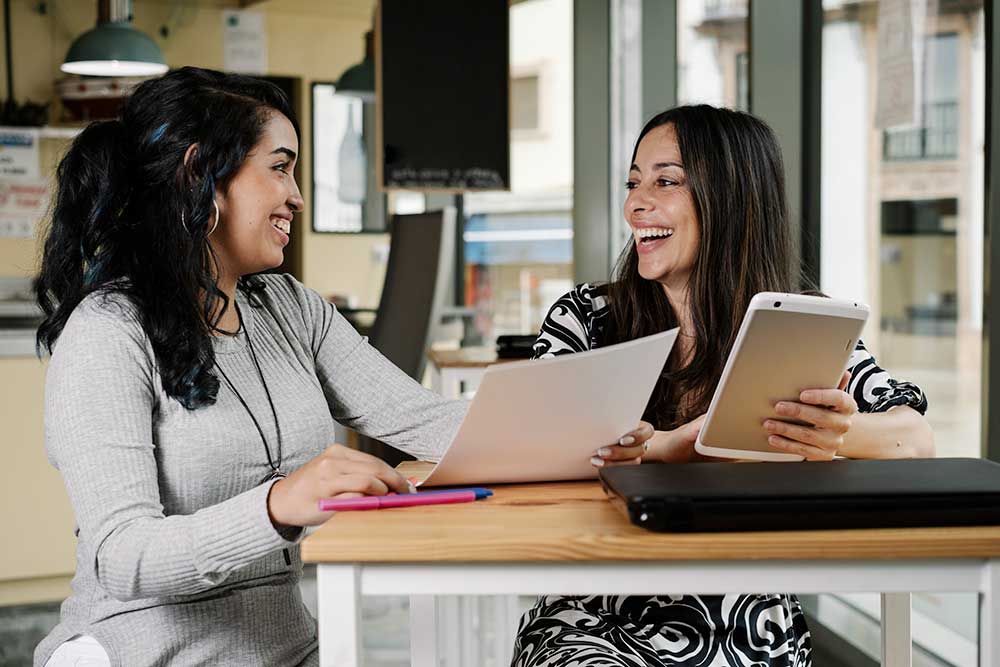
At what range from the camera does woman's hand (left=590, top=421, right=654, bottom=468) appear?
1233 millimetres

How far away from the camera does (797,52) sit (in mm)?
2770

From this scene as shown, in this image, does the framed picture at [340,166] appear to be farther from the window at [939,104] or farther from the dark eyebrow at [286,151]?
the dark eyebrow at [286,151]

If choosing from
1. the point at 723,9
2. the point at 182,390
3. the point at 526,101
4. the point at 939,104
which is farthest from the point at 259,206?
the point at 526,101

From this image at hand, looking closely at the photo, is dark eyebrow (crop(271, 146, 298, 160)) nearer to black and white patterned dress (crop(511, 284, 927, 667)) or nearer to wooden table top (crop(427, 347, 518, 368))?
black and white patterned dress (crop(511, 284, 927, 667))

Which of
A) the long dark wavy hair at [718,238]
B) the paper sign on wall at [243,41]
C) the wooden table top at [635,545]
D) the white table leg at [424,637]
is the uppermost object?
the paper sign on wall at [243,41]

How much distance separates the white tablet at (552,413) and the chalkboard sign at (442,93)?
3.21m

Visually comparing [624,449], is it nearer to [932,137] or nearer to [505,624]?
[505,624]

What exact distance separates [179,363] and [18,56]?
5.68 m

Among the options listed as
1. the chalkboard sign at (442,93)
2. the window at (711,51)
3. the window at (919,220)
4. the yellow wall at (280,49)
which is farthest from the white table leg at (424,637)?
the yellow wall at (280,49)

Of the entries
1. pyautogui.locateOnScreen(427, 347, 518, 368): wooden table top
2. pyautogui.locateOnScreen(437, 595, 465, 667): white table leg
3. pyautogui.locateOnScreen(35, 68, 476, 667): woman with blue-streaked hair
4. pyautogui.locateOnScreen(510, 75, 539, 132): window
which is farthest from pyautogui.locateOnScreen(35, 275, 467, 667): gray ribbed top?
pyautogui.locateOnScreen(510, 75, 539, 132): window

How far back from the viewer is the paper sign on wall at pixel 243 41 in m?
6.77

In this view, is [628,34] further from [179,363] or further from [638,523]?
[638,523]

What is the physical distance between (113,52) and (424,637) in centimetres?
375

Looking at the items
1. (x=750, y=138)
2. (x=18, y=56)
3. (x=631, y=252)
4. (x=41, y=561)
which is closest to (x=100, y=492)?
(x=631, y=252)
